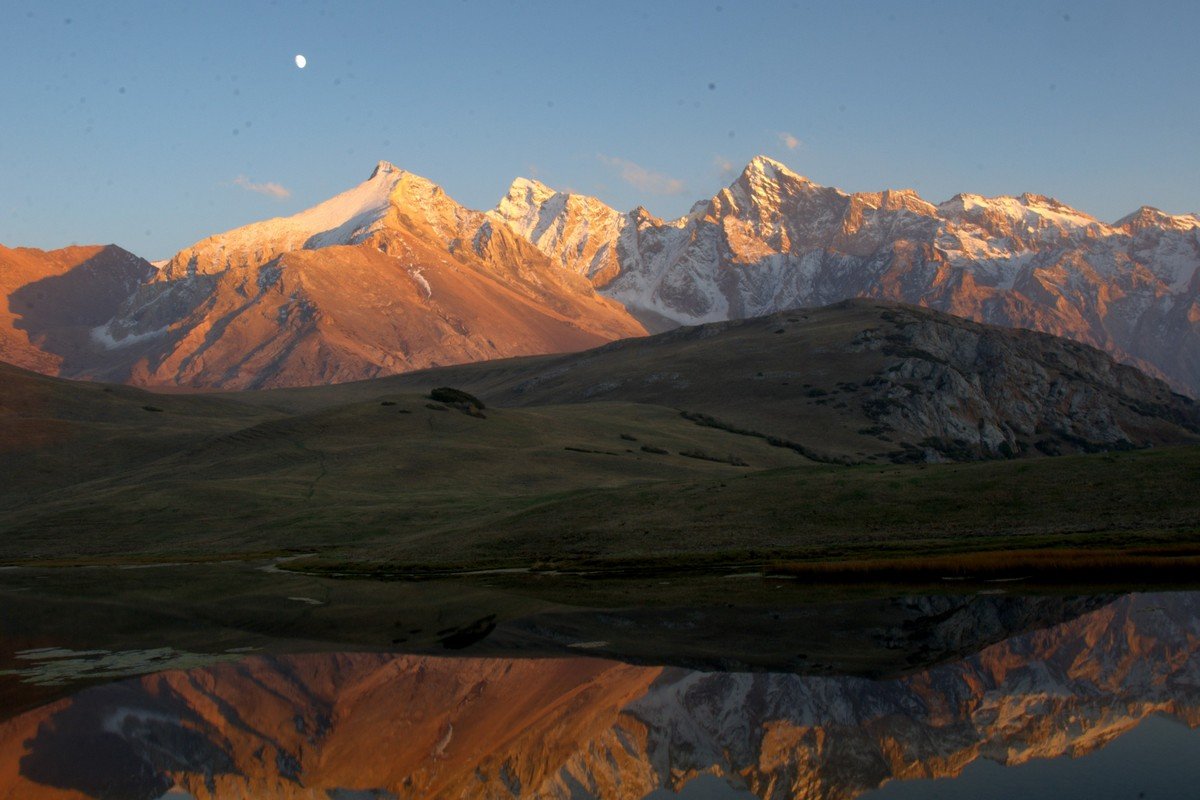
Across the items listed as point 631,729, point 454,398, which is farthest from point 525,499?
point 454,398

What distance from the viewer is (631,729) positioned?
26.8 meters

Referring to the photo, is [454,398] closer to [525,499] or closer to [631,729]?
[525,499]

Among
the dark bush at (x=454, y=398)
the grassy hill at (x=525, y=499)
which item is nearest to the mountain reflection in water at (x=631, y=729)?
the grassy hill at (x=525, y=499)

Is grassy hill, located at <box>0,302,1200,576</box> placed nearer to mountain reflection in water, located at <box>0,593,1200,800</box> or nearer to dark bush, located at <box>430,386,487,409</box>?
dark bush, located at <box>430,386,487,409</box>

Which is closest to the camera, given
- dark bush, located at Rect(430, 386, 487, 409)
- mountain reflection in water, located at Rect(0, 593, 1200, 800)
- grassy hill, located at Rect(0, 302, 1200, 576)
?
mountain reflection in water, located at Rect(0, 593, 1200, 800)

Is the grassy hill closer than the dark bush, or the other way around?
the grassy hill

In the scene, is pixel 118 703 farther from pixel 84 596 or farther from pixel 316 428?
pixel 316 428

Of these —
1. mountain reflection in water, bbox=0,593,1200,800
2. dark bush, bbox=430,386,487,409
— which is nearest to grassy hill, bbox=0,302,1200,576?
dark bush, bbox=430,386,487,409

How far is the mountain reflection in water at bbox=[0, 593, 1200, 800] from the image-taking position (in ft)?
76.7

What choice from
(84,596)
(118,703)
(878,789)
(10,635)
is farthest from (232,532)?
(878,789)

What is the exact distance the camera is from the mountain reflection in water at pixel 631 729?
2339 cm

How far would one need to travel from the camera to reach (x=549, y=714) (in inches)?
1117

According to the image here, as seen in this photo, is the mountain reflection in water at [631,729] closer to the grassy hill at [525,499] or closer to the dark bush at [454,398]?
the grassy hill at [525,499]

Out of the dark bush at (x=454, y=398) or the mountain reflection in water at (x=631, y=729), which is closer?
the mountain reflection in water at (x=631, y=729)
